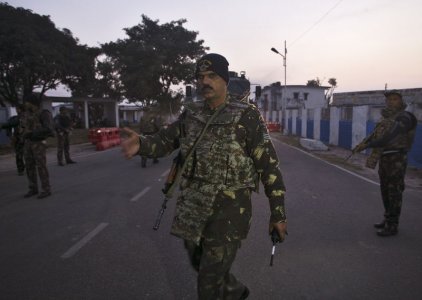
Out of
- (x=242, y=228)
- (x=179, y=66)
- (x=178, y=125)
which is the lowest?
(x=242, y=228)

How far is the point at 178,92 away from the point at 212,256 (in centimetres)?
4346

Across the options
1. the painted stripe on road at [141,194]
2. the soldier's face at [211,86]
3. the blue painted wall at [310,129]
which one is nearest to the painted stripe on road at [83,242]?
the painted stripe on road at [141,194]

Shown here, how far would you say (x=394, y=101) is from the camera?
5168 millimetres

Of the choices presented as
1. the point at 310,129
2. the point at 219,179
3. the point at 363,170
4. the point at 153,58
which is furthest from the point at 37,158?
the point at 153,58

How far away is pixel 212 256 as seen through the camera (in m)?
2.55

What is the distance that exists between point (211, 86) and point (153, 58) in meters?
39.5

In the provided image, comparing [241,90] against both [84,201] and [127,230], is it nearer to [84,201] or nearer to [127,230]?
[84,201]

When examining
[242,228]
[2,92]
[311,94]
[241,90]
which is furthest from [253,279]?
[311,94]

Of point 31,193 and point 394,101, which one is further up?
point 394,101

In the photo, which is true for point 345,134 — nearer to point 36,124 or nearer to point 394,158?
point 394,158

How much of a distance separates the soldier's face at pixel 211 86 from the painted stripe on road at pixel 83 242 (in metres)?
2.81

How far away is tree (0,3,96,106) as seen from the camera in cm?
2392

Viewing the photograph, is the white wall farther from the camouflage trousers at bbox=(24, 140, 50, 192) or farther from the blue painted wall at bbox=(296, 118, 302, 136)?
the camouflage trousers at bbox=(24, 140, 50, 192)

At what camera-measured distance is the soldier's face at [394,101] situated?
16.9 feet
